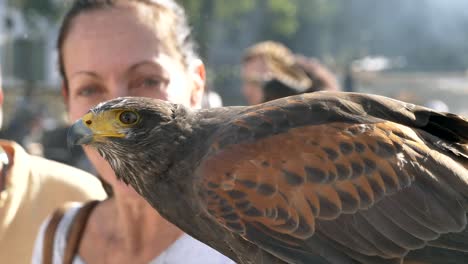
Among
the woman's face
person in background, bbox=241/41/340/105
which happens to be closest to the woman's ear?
the woman's face

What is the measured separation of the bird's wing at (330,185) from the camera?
222cm

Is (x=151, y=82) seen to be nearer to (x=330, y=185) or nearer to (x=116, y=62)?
(x=116, y=62)

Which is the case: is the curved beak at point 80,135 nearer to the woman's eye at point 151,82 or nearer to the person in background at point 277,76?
the woman's eye at point 151,82

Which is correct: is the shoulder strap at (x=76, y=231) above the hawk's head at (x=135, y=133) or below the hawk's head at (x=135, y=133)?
below

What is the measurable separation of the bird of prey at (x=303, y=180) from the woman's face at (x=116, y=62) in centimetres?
43

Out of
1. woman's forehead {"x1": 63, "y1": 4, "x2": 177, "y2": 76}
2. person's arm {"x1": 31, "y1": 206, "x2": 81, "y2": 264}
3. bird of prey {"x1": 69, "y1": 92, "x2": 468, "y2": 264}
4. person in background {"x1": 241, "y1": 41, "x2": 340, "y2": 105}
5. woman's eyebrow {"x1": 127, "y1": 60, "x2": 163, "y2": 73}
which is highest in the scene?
woman's forehead {"x1": 63, "y1": 4, "x2": 177, "y2": 76}

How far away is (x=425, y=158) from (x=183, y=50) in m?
1.26

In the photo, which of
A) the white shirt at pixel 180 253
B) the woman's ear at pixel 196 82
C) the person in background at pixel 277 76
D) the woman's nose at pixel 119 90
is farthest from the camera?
the person in background at pixel 277 76

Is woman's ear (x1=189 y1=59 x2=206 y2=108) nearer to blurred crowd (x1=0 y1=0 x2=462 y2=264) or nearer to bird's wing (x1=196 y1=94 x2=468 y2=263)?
blurred crowd (x1=0 y1=0 x2=462 y2=264)

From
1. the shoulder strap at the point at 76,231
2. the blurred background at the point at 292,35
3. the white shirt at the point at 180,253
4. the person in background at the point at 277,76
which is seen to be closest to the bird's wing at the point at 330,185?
the white shirt at the point at 180,253

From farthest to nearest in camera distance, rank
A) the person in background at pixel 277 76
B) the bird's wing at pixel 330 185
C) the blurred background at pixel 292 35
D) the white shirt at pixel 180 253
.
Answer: the blurred background at pixel 292 35 → the person in background at pixel 277 76 → the white shirt at pixel 180 253 → the bird's wing at pixel 330 185

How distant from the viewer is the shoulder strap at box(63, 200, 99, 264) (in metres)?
2.76

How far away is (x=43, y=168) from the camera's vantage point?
3.63 m

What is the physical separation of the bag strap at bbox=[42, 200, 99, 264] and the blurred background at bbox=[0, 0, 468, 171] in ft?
66.0
